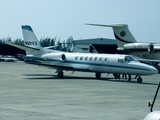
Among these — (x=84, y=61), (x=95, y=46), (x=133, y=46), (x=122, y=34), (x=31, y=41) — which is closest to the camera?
(x=84, y=61)

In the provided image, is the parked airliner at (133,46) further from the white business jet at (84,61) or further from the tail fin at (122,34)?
the white business jet at (84,61)

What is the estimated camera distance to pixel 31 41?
3659 centimetres

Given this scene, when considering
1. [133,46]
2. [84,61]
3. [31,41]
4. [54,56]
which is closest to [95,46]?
[133,46]

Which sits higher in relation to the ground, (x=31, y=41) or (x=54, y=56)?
(x=31, y=41)

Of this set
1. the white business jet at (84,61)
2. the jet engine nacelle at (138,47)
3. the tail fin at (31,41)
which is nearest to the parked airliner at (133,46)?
the jet engine nacelle at (138,47)

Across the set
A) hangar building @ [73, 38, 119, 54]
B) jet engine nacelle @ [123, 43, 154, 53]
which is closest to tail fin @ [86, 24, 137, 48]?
jet engine nacelle @ [123, 43, 154, 53]

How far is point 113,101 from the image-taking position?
52.7 feet

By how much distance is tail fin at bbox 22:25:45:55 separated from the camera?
36.0 m

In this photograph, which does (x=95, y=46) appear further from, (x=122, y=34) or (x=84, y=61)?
(x=84, y=61)

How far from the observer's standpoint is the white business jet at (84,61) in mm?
29734

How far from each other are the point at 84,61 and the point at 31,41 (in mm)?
5948

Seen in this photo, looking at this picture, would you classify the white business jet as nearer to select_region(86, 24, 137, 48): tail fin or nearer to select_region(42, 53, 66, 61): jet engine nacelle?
select_region(42, 53, 66, 61): jet engine nacelle

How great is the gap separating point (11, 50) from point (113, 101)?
101 metres

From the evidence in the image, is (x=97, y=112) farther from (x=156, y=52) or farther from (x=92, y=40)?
(x=92, y=40)
